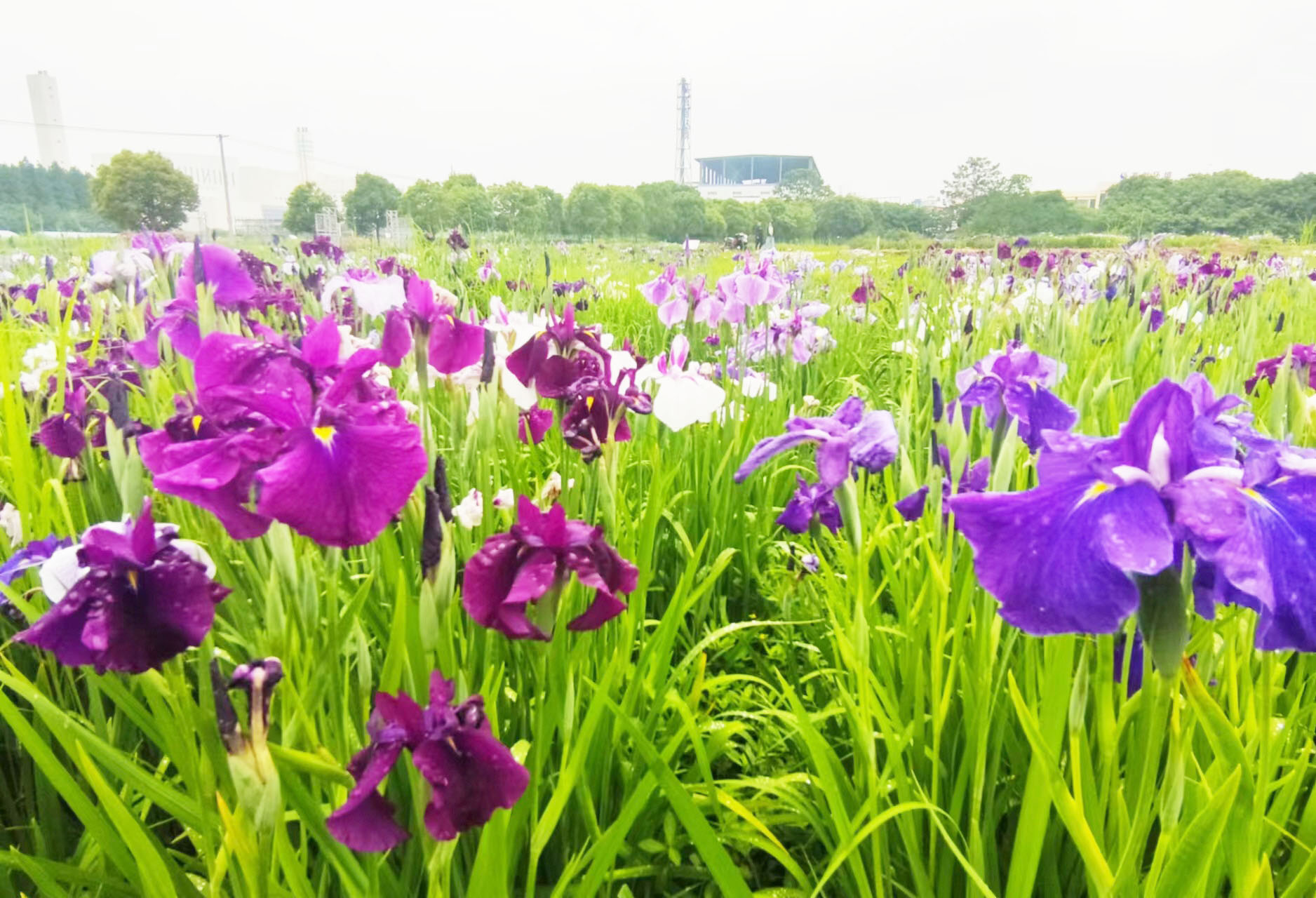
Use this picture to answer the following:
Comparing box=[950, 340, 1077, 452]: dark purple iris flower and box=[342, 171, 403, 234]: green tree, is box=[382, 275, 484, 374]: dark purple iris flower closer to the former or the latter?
box=[950, 340, 1077, 452]: dark purple iris flower

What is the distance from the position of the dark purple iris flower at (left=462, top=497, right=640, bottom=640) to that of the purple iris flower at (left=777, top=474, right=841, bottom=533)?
979 millimetres

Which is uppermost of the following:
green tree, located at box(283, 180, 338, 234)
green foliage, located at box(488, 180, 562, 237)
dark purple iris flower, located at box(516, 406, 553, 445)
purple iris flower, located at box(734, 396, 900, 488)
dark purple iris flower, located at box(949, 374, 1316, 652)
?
green tree, located at box(283, 180, 338, 234)

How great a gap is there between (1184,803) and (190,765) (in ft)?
5.22

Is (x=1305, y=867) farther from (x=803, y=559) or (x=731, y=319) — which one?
(x=731, y=319)

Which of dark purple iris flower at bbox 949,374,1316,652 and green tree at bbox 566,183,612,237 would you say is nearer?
dark purple iris flower at bbox 949,374,1316,652

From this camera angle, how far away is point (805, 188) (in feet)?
188

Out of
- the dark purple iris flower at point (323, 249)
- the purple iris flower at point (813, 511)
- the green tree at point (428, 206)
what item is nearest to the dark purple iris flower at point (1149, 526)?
the purple iris flower at point (813, 511)

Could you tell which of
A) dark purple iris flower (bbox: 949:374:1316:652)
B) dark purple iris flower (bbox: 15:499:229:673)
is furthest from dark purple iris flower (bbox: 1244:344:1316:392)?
dark purple iris flower (bbox: 15:499:229:673)

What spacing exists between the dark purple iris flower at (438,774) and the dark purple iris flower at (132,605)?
0.27 m

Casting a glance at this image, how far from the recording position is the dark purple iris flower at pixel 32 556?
4.19 feet

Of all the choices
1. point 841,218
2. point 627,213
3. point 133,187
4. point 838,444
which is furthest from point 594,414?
point 133,187

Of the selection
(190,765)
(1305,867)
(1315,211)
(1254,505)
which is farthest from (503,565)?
(1315,211)

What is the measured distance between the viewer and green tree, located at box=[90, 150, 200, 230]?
33594 millimetres

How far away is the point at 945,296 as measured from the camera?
6.11m
